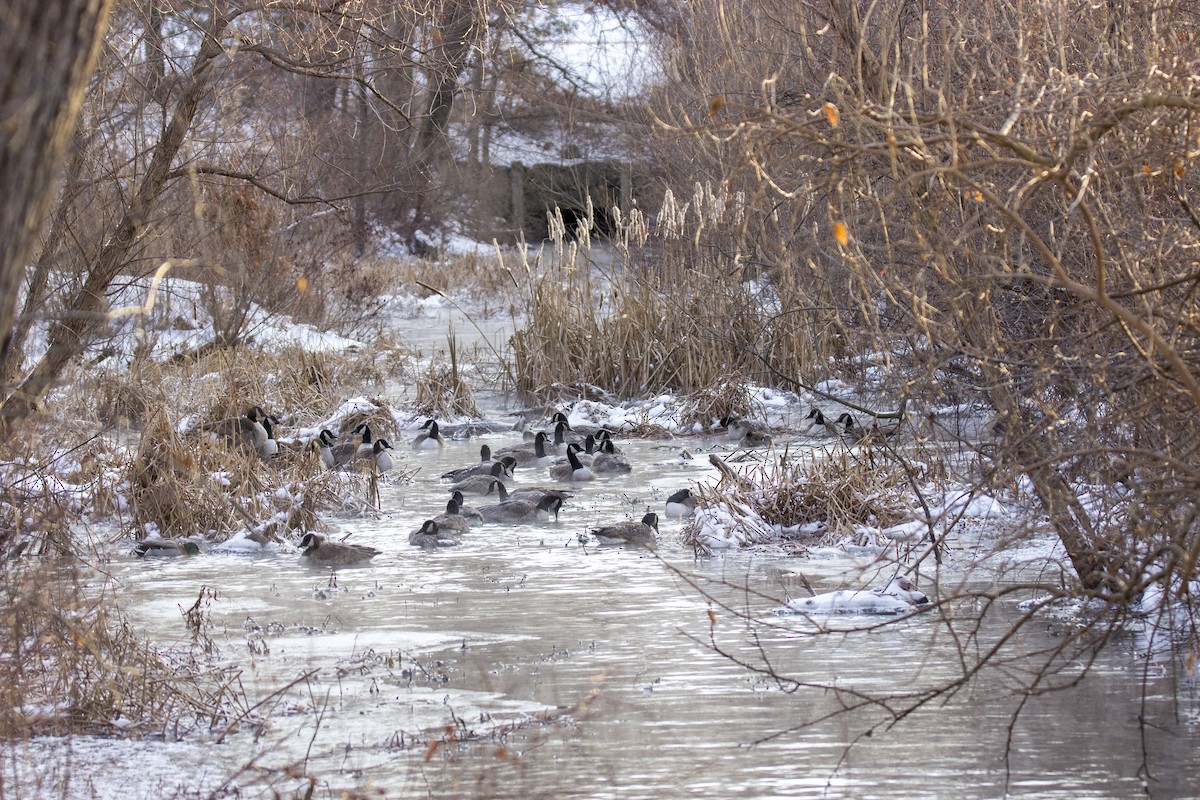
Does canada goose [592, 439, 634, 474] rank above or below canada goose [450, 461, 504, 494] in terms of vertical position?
above

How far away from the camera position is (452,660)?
18.2ft

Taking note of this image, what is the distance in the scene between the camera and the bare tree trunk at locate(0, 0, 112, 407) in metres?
2.33

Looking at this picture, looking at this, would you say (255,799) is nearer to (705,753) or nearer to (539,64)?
(705,753)

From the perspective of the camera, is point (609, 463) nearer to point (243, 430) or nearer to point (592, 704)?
point (243, 430)

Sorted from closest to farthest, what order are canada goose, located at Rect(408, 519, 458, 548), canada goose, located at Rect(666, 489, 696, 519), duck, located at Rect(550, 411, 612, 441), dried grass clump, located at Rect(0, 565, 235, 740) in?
1. dried grass clump, located at Rect(0, 565, 235, 740)
2. canada goose, located at Rect(408, 519, 458, 548)
3. canada goose, located at Rect(666, 489, 696, 519)
4. duck, located at Rect(550, 411, 612, 441)

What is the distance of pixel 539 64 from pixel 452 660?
2263 cm

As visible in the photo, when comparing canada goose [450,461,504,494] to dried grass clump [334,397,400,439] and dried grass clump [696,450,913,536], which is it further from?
dried grass clump [334,397,400,439]

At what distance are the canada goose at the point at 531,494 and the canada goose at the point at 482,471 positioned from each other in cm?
63

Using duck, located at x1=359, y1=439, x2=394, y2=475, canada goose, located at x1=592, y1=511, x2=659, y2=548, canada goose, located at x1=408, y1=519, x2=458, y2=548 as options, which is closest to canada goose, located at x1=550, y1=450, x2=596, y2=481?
duck, located at x1=359, y1=439, x2=394, y2=475

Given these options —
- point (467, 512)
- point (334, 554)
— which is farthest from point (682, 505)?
point (334, 554)

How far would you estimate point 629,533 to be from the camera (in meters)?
8.05

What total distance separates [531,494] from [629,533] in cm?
149

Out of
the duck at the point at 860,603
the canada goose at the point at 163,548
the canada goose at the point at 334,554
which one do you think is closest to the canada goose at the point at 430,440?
the canada goose at the point at 163,548

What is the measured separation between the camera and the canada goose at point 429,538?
26.8 feet
